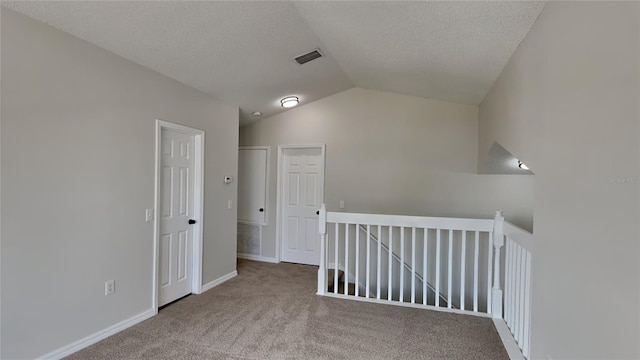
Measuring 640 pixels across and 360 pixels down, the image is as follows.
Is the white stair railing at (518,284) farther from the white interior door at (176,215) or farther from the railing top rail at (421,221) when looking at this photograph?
the white interior door at (176,215)

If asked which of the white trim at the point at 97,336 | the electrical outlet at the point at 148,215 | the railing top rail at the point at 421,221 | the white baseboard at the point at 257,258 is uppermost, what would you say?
the electrical outlet at the point at 148,215

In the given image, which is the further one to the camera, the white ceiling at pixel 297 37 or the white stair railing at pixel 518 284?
the white stair railing at pixel 518 284

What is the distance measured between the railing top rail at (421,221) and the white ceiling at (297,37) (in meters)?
1.44

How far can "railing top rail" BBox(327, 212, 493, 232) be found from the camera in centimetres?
308

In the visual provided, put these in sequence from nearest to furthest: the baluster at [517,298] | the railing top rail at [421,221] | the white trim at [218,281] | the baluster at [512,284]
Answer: the baluster at [517,298] → the baluster at [512,284] → the railing top rail at [421,221] → the white trim at [218,281]

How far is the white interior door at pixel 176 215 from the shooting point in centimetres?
321

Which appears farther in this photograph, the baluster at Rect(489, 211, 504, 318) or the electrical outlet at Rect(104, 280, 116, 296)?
the baluster at Rect(489, 211, 504, 318)

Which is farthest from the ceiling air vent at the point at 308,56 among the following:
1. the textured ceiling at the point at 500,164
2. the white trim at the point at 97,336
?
the white trim at the point at 97,336

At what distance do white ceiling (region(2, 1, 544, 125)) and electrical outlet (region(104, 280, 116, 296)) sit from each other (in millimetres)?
1946

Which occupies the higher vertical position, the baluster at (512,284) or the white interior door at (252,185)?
the white interior door at (252,185)

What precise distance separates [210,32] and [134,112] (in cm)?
102

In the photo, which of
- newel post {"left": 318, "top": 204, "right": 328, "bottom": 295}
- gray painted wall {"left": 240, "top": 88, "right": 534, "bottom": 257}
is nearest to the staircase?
newel post {"left": 318, "top": 204, "right": 328, "bottom": 295}

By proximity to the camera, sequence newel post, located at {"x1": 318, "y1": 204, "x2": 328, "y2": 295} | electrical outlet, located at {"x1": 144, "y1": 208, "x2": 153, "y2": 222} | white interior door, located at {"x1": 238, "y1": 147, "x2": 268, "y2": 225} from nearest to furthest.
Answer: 1. electrical outlet, located at {"x1": 144, "y1": 208, "x2": 153, "y2": 222}
2. newel post, located at {"x1": 318, "y1": 204, "x2": 328, "y2": 295}
3. white interior door, located at {"x1": 238, "y1": 147, "x2": 268, "y2": 225}

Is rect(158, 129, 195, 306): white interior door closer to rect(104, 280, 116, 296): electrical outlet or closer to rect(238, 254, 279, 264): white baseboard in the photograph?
rect(104, 280, 116, 296): electrical outlet
